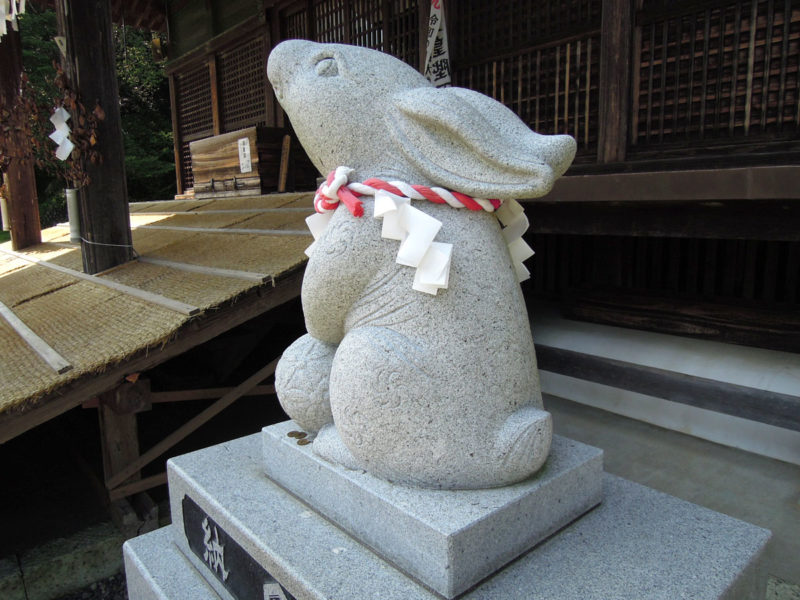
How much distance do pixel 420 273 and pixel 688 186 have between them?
5.32ft

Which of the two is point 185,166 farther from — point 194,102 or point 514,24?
point 514,24

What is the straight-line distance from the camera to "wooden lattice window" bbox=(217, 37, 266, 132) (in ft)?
23.2

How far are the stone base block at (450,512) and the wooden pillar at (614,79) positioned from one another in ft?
7.00

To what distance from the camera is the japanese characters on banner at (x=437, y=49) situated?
430 centimetres

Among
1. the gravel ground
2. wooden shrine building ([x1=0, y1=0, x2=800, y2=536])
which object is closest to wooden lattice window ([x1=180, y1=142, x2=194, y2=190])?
wooden shrine building ([x1=0, y1=0, x2=800, y2=536])

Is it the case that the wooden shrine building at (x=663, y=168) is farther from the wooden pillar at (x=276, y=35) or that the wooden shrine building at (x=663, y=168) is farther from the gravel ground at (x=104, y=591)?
the gravel ground at (x=104, y=591)

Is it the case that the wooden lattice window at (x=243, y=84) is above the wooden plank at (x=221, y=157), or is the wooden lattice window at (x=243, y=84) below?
above

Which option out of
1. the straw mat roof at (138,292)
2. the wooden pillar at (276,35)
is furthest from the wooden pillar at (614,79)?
the wooden pillar at (276,35)

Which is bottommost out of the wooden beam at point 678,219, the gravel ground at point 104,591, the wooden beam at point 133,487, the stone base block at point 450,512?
the gravel ground at point 104,591

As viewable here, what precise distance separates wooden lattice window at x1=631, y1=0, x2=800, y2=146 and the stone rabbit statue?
6.27 ft

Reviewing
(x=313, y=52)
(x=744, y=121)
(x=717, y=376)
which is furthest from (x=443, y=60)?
(x=717, y=376)

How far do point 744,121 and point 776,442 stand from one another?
1783 millimetres

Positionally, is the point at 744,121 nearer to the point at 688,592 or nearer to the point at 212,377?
the point at 688,592

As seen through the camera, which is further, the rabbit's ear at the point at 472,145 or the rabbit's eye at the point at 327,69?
the rabbit's eye at the point at 327,69
